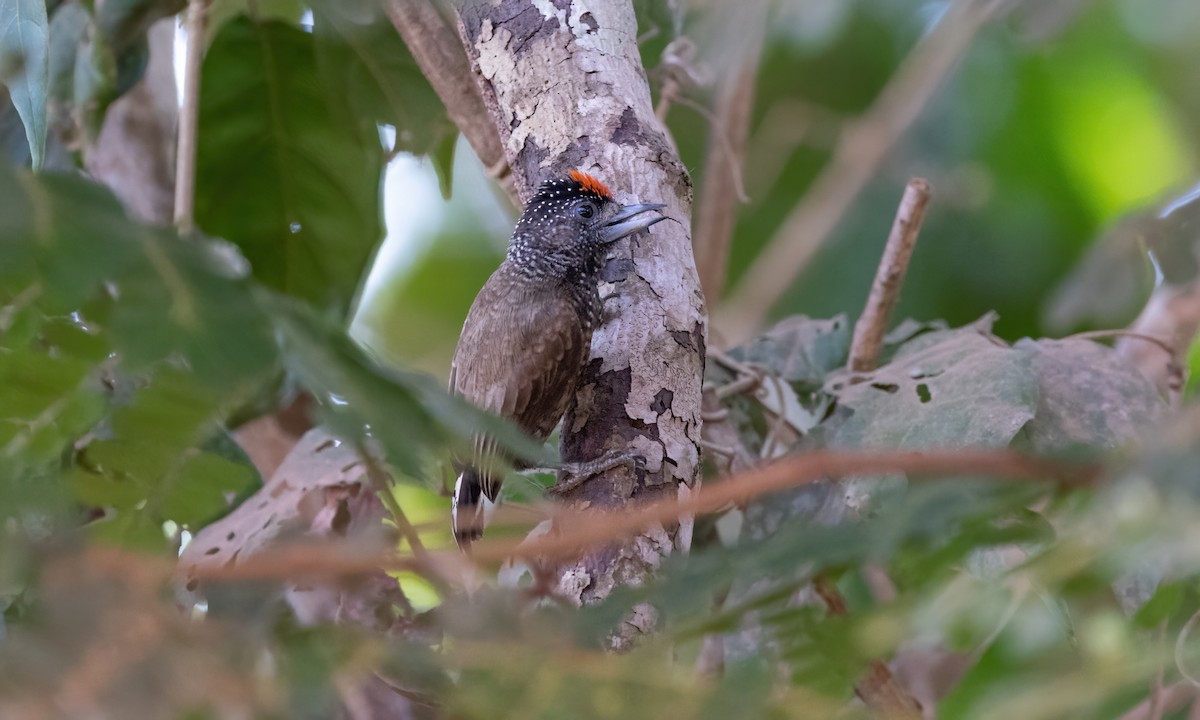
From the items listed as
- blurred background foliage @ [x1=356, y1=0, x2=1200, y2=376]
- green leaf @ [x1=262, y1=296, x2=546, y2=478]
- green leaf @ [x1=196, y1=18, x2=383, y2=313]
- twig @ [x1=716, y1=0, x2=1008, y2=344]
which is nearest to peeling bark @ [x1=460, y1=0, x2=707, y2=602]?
green leaf @ [x1=262, y1=296, x2=546, y2=478]

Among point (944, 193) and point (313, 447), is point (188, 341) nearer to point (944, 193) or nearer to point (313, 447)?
point (313, 447)

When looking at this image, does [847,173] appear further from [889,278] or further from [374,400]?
[374,400]

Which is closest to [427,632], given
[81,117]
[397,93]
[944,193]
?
[397,93]

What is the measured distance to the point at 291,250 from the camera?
8.62 feet

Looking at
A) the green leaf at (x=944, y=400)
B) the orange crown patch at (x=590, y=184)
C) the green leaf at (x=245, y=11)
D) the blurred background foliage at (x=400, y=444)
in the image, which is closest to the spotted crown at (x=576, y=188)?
the orange crown patch at (x=590, y=184)

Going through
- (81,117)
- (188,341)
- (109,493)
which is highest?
(188,341)

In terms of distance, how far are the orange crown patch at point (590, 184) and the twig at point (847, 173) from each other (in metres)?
2.30

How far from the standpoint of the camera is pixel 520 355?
207cm

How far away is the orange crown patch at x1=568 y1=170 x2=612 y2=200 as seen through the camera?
5.90ft

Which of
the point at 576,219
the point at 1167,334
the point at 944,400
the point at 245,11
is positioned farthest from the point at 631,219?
the point at 1167,334

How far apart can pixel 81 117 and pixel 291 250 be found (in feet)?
1.66

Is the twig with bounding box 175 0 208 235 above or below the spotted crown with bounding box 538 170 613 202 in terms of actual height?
below

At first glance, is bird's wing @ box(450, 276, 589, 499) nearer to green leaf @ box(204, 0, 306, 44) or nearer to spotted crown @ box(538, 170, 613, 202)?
spotted crown @ box(538, 170, 613, 202)

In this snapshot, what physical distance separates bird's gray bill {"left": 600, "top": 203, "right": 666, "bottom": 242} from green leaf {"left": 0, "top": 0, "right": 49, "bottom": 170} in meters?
0.83
